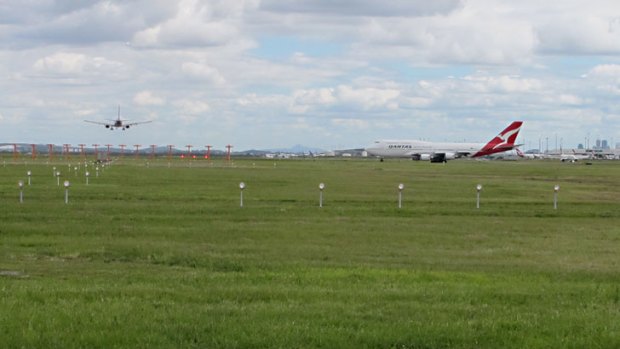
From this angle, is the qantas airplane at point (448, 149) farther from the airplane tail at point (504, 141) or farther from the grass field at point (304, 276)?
the grass field at point (304, 276)

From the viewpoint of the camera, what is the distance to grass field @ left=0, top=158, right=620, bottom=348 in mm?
9992

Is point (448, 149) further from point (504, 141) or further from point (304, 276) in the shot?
point (304, 276)

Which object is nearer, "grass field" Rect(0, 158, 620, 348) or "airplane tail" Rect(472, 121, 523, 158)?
"grass field" Rect(0, 158, 620, 348)

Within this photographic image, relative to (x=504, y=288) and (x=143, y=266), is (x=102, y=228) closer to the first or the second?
(x=143, y=266)

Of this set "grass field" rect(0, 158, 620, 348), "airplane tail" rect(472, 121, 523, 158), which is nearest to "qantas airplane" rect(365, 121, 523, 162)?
"airplane tail" rect(472, 121, 523, 158)

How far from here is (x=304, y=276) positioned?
15203mm

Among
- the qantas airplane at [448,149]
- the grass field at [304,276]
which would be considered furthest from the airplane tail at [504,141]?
the grass field at [304,276]

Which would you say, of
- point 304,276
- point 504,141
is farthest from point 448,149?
point 304,276

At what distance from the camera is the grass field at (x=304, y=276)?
393 inches

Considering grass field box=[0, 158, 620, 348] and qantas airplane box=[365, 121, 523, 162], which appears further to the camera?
qantas airplane box=[365, 121, 523, 162]

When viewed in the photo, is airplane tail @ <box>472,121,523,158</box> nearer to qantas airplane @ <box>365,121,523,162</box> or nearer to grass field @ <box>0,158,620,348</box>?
qantas airplane @ <box>365,121,523,162</box>

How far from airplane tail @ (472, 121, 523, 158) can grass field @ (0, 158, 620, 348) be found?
114166 mm

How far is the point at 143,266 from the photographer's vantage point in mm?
17031

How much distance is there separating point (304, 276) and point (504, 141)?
13841 cm
